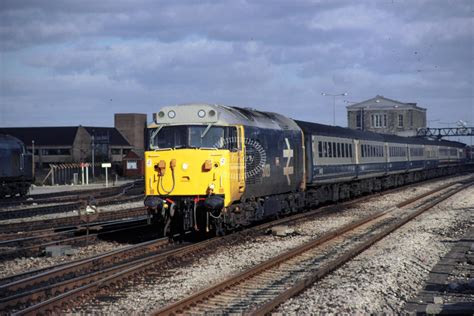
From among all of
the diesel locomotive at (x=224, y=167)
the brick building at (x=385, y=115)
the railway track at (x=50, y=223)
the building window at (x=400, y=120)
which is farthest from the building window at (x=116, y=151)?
the diesel locomotive at (x=224, y=167)

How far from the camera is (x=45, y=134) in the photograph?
10612 cm


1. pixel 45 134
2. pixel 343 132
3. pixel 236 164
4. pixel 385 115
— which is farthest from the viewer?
pixel 385 115

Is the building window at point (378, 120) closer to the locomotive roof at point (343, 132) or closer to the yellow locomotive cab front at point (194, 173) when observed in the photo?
the locomotive roof at point (343, 132)

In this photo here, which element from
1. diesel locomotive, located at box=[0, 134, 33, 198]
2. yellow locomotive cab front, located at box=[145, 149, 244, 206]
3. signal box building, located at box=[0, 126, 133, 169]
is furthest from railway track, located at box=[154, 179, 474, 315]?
signal box building, located at box=[0, 126, 133, 169]

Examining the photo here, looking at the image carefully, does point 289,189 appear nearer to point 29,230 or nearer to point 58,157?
point 29,230

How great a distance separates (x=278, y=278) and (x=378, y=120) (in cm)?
10719

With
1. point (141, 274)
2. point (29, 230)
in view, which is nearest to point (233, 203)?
point (141, 274)

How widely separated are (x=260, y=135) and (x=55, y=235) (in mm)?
6423

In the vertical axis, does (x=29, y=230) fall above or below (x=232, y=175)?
below

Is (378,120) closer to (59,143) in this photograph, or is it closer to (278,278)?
(59,143)

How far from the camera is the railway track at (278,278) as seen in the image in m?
9.80

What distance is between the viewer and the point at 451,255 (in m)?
14.6

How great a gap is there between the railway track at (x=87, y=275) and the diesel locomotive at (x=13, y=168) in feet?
84.7

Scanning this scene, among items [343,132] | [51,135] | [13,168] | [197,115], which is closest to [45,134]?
[51,135]
